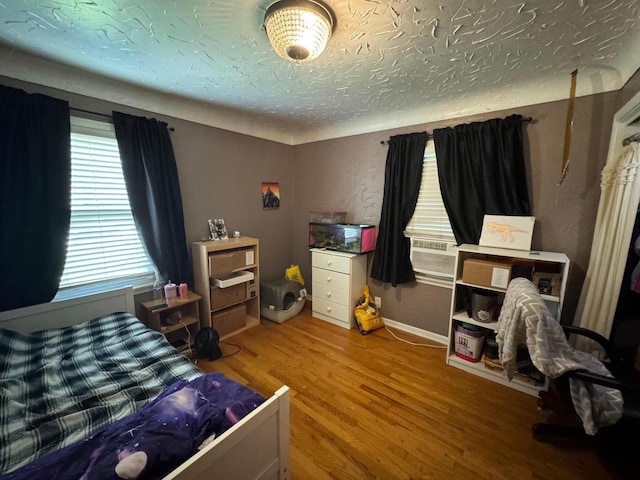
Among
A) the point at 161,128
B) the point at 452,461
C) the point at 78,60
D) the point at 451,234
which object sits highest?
the point at 78,60

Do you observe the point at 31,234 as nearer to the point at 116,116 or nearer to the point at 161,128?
the point at 116,116

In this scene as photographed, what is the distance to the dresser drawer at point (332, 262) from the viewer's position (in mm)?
2750

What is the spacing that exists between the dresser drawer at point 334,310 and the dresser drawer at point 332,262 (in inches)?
16.5

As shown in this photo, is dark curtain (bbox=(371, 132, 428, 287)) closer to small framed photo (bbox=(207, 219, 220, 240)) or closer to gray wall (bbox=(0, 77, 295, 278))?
gray wall (bbox=(0, 77, 295, 278))

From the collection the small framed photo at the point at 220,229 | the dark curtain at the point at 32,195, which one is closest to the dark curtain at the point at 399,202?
the small framed photo at the point at 220,229

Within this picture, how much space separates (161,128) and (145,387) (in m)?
2.05

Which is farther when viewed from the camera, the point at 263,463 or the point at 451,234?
the point at 451,234

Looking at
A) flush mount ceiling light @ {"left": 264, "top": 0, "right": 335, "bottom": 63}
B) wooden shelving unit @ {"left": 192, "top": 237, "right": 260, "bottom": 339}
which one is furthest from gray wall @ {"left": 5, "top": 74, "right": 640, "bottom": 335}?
flush mount ceiling light @ {"left": 264, "top": 0, "right": 335, "bottom": 63}

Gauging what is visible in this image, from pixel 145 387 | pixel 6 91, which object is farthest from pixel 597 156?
pixel 6 91

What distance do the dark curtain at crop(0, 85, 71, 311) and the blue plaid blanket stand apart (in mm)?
360

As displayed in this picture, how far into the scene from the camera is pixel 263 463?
94 centimetres

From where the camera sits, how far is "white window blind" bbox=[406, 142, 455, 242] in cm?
244

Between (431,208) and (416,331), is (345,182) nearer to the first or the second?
(431,208)

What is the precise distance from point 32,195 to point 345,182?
8.73ft
